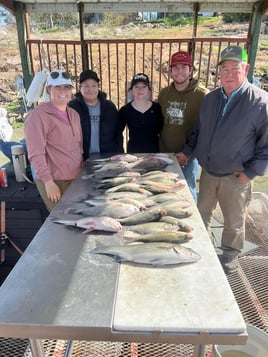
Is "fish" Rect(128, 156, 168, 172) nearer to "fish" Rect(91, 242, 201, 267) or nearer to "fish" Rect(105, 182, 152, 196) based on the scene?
"fish" Rect(105, 182, 152, 196)

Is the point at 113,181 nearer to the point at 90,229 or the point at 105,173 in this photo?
the point at 105,173

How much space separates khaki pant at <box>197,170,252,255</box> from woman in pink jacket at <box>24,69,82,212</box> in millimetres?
1282

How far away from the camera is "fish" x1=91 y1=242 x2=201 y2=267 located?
146 cm

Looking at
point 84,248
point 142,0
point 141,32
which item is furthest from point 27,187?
point 141,32

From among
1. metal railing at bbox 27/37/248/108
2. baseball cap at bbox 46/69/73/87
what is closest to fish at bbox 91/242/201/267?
baseball cap at bbox 46/69/73/87

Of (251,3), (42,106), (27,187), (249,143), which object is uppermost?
(251,3)

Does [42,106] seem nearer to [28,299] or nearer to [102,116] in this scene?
[102,116]

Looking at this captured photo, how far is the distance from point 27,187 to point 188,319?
2765 millimetres

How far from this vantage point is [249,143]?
2574 mm

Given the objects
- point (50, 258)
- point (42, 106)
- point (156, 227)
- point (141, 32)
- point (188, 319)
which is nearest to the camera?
point (188, 319)

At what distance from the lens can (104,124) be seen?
116 inches

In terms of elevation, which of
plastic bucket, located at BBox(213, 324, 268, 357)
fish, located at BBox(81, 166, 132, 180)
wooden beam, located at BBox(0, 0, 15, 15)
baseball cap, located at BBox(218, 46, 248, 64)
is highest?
wooden beam, located at BBox(0, 0, 15, 15)

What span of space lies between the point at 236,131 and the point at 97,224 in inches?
59.0

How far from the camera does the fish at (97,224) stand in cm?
172
